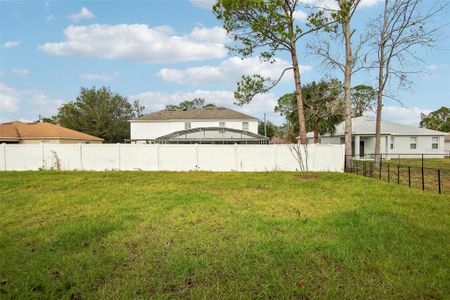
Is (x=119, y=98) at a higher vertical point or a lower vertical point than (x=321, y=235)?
higher

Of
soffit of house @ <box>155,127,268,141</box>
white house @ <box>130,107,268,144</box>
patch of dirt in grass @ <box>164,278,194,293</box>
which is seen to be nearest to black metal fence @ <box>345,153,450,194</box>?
patch of dirt in grass @ <box>164,278,194,293</box>

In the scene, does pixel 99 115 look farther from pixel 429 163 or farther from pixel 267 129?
pixel 429 163

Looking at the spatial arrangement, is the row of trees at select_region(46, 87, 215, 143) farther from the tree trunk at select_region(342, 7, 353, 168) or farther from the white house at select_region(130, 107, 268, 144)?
the tree trunk at select_region(342, 7, 353, 168)

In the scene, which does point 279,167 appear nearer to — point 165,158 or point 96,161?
point 165,158

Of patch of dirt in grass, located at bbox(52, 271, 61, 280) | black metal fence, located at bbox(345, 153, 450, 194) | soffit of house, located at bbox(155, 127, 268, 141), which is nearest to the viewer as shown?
patch of dirt in grass, located at bbox(52, 271, 61, 280)

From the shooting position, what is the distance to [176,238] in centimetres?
459

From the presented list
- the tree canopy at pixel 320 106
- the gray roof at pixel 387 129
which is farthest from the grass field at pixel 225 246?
the gray roof at pixel 387 129

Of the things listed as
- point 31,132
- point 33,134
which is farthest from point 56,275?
point 31,132

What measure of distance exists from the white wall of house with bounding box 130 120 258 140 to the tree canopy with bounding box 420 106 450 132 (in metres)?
50.7

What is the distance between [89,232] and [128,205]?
2161 millimetres

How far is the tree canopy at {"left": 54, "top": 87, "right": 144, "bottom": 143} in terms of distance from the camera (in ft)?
136

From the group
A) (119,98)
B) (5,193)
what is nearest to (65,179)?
(5,193)

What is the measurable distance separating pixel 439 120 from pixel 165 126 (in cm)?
6070

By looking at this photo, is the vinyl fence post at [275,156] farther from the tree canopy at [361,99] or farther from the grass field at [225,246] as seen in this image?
the tree canopy at [361,99]
